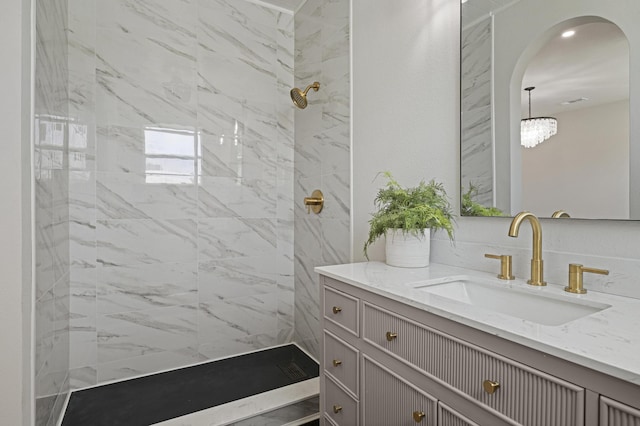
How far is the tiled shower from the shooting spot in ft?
6.91

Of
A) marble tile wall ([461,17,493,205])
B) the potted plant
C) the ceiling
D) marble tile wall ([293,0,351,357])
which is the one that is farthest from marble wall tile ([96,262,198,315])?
the ceiling

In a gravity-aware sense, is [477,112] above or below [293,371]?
above

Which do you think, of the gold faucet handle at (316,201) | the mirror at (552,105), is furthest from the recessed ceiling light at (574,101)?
the gold faucet handle at (316,201)

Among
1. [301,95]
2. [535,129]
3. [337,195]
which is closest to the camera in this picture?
[535,129]

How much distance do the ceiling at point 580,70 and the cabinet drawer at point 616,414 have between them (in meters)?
0.86

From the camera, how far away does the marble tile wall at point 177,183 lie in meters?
2.14

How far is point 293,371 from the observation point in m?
2.30

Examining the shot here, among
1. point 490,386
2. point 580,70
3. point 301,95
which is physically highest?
point 301,95

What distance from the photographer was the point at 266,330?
8.89 ft

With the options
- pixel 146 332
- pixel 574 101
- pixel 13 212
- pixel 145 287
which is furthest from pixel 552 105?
pixel 146 332

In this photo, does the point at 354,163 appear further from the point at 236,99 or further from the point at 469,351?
the point at 469,351

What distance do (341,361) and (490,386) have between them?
2.17 ft

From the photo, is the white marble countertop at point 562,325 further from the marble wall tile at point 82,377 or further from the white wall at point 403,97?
the marble wall tile at point 82,377

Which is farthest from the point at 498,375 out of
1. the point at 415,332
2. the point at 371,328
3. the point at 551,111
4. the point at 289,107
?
the point at 289,107
